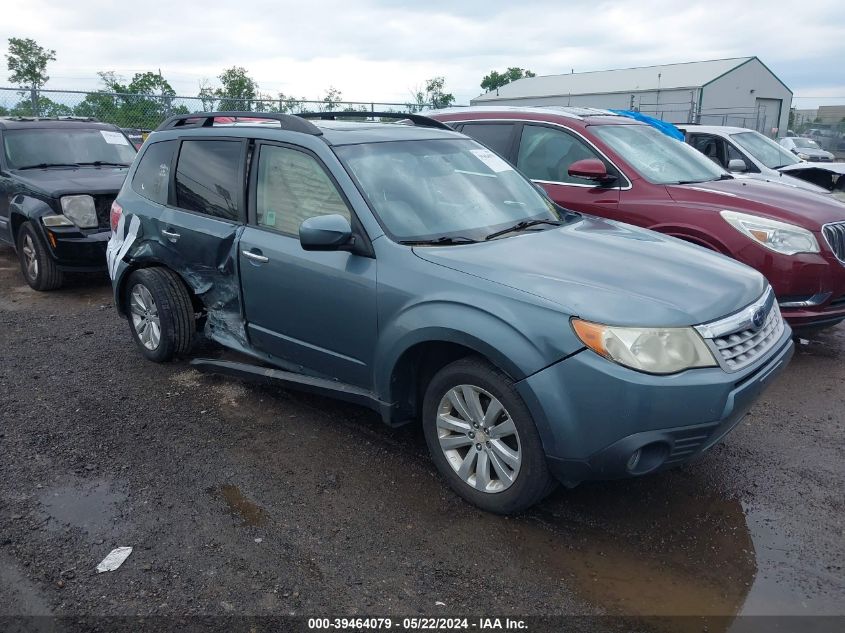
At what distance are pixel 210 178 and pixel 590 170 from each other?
2.97 m

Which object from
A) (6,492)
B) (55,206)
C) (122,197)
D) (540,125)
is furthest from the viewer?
(55,206)

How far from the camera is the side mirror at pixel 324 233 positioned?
3.43 m

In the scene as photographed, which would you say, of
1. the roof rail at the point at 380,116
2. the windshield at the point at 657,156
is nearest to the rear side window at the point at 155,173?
the roof rail at the point at 380,116

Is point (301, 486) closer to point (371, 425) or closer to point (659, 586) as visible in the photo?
point (371, 425)

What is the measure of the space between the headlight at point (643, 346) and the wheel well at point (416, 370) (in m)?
0.67

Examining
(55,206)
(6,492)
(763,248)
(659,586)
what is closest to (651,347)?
(659,586)

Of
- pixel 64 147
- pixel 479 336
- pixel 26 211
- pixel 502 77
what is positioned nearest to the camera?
pixel 479 336

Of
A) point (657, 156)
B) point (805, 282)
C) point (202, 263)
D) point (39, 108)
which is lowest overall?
point (805, 282)

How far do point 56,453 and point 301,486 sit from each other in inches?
59.9

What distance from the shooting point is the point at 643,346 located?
2848 millimetres

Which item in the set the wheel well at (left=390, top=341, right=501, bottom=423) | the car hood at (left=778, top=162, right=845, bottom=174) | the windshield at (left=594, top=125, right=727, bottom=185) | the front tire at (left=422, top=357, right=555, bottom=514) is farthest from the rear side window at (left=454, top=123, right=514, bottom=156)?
the car hood at (left=778, top=162, right=845, bottom=174)

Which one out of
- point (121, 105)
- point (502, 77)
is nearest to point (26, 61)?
point (121, 105)

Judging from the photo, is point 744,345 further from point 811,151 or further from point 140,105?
point 811,151

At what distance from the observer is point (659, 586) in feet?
9.37
